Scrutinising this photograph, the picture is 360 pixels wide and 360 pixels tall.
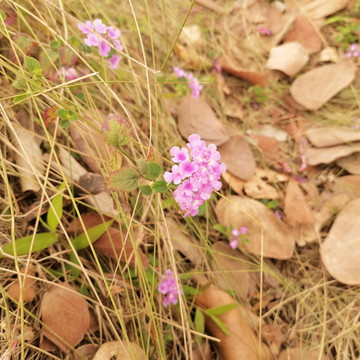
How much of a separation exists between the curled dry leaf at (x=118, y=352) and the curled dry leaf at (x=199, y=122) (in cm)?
96

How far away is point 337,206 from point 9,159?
1376 millimetres

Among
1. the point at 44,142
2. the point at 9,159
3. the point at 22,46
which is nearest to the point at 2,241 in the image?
the point at 9,159

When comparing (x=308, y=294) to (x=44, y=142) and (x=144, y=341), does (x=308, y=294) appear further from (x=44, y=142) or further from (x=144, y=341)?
(x=44, y=142)

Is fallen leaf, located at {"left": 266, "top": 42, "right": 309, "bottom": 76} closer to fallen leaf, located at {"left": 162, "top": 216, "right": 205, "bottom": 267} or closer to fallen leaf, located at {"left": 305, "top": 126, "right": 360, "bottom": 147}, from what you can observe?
fallen leaf, located at {"left": 305, "top": 126, "right": 360, "bottom": 147}

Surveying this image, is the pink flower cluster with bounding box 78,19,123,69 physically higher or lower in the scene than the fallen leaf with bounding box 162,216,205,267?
higher

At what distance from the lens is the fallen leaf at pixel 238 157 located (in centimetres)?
163

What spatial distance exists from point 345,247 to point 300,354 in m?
0.45

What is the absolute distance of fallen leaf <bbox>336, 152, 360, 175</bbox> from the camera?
5.35 ft

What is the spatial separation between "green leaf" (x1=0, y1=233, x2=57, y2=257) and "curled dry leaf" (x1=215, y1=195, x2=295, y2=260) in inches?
28.0

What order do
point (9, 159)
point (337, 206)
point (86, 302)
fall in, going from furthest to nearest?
point (337, 206) → point (9, 159) → point (86, 302)

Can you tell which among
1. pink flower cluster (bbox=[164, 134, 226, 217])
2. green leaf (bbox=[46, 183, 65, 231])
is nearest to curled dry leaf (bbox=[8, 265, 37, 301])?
green leaf (bbox=[46, 183, 65, 231])

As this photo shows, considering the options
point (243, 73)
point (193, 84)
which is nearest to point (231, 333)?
point (193, 84)

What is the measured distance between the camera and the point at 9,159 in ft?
3.96

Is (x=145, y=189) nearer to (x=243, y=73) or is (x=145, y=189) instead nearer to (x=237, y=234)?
(x=237, y=234)
